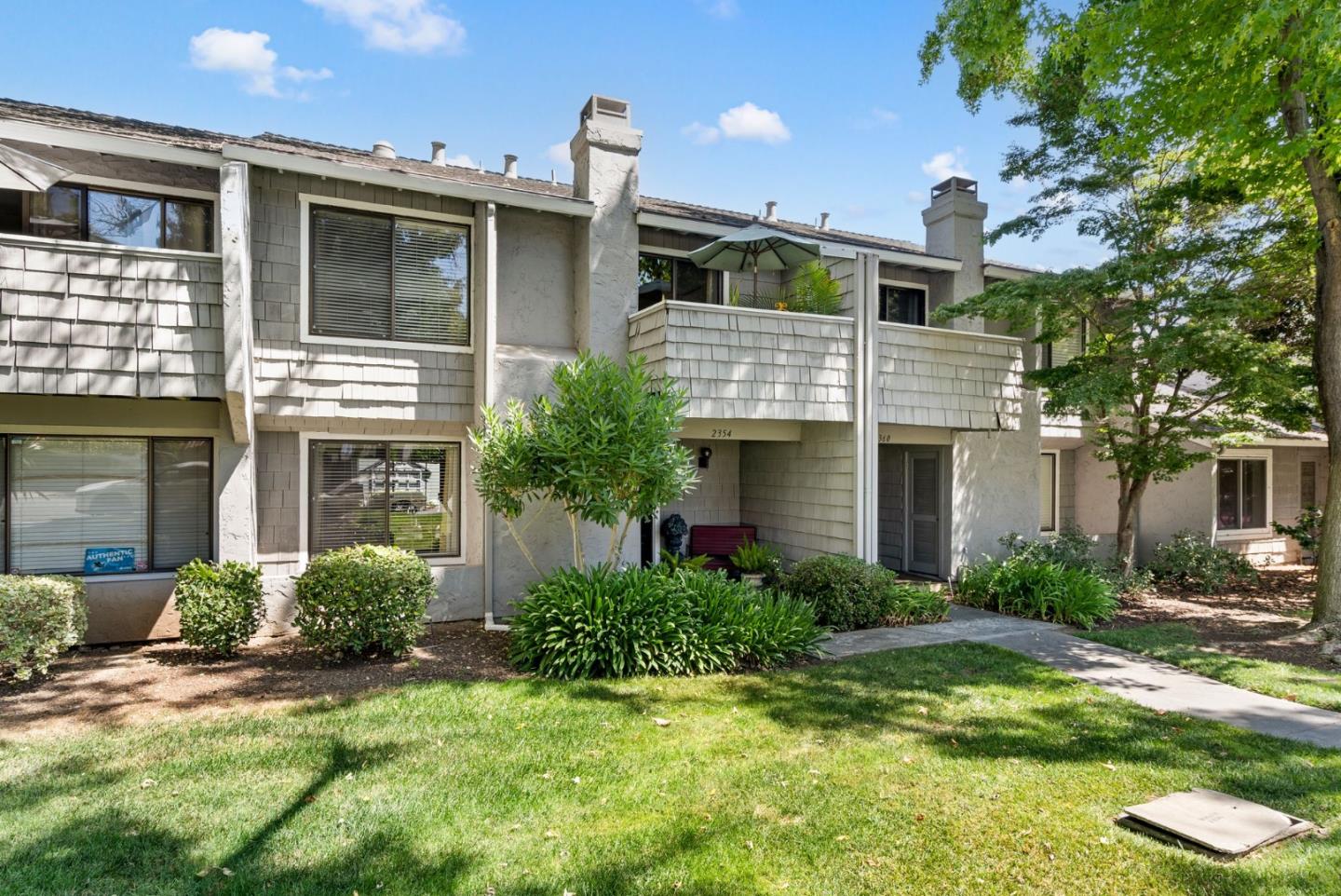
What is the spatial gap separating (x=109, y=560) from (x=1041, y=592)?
38.2ft

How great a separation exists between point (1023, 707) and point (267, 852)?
569 centimetres

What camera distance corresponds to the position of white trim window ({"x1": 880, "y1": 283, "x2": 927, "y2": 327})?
42.4ft

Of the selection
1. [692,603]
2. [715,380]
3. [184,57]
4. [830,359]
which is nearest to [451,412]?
[715,380]

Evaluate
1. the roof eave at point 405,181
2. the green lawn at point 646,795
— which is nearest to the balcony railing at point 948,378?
the roof eave at point 405,181

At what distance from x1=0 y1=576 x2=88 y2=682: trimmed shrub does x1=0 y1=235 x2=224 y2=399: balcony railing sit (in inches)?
73.0

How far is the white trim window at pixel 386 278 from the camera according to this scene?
916 cm

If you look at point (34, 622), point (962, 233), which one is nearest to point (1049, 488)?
point (962, 233)

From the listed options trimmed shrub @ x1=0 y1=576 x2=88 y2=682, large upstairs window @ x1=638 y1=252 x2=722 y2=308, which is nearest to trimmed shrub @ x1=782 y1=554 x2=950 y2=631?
large upstairs window @ x1=638 y1=252 x2=722 y2=308

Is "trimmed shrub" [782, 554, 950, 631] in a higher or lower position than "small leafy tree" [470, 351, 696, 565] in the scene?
lower

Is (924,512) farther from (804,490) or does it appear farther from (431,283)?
(431,283)

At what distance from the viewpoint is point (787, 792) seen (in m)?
4.66

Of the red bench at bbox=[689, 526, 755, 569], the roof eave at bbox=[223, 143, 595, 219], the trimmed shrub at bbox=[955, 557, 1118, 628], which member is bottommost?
the trimmed shrub at bbox=[955, 557, 1118, 628]

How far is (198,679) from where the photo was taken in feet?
22.8

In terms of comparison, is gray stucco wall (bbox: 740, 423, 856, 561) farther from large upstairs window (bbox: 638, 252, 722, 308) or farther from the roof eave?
the roof eave
